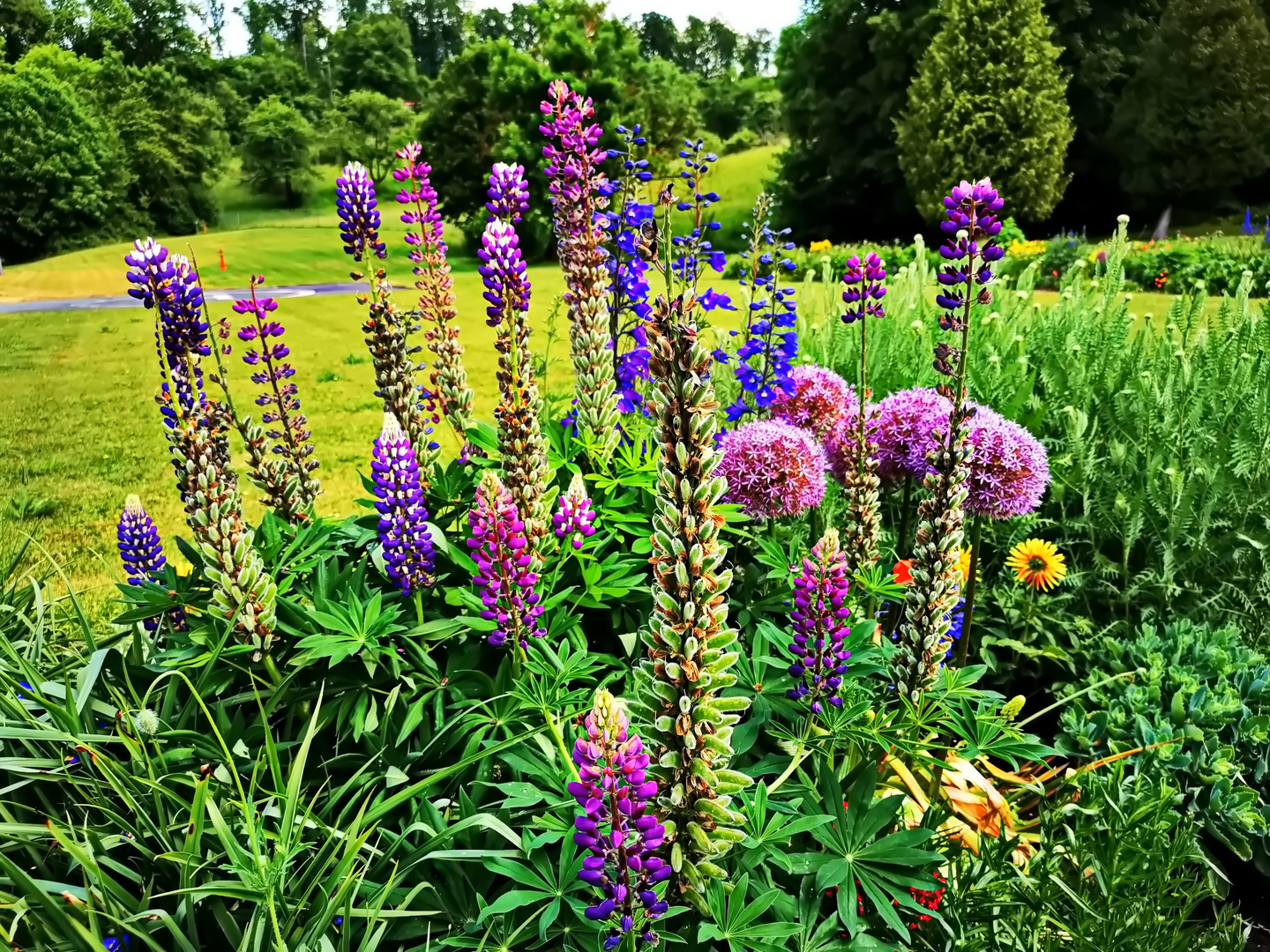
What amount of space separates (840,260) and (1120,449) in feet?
41.3

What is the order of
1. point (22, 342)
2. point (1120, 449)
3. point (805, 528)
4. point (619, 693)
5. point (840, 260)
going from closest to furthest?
point (619, 693), point (805, 528), point (1120, 449), point (22, 342), point (840, 260)

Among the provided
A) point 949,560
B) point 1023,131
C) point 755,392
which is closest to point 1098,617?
point 755,392

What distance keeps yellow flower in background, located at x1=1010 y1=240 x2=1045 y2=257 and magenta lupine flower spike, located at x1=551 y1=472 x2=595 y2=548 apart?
1490 cm

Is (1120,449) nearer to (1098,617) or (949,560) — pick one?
(1098,617)

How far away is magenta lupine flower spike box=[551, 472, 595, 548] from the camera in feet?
6.96

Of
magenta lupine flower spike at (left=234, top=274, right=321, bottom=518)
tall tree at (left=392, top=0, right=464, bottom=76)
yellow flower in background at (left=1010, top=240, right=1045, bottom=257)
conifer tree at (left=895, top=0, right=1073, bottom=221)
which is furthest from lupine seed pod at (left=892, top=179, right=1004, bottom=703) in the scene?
conifer tree at (left=895, top=0, right=1073, bottom=221)

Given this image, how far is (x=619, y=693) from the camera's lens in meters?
2.49

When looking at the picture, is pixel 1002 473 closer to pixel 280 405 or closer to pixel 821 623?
pixel 821 623

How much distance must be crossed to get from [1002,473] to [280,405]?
8.25ft

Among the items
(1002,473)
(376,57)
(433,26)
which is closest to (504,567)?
(1002,473)

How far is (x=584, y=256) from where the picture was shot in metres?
2.69

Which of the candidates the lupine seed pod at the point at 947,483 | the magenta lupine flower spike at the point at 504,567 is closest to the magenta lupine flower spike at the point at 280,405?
the magenta lupine flower spike at the point at 504,567

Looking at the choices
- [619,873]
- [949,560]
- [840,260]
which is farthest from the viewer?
[840,260]

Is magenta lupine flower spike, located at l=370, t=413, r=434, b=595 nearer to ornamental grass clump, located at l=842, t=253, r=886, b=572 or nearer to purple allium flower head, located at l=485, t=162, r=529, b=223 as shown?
purple allium flower head, located at l=485, t=162, r=529, b=223
